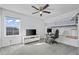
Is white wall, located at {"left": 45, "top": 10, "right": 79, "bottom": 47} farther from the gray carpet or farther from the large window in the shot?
the large window

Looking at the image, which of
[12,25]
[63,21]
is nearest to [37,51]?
[12,25]

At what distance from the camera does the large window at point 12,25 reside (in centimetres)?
453

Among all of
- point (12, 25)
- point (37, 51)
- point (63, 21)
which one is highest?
point (63, 21)

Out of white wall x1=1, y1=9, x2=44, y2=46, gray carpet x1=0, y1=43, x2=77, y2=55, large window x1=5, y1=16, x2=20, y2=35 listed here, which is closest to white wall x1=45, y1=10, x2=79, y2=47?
white wall x1=1, y1=9, x2=44, y2=46

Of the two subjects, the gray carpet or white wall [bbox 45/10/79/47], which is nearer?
the gray carpet

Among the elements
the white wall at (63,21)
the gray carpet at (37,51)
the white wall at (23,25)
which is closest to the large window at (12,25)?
the white wall at (23,25)

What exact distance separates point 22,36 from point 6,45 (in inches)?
48.1

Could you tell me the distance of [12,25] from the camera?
15.9 ft

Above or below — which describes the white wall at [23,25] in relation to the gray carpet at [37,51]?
above

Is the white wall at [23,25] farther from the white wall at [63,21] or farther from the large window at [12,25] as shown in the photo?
the white wall at [63,21]

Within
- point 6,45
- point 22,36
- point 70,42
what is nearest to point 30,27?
point 22,36

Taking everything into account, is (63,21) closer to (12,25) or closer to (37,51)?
(37,51)

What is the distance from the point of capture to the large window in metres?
4.53

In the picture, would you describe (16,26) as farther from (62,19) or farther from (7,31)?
(62,19)
